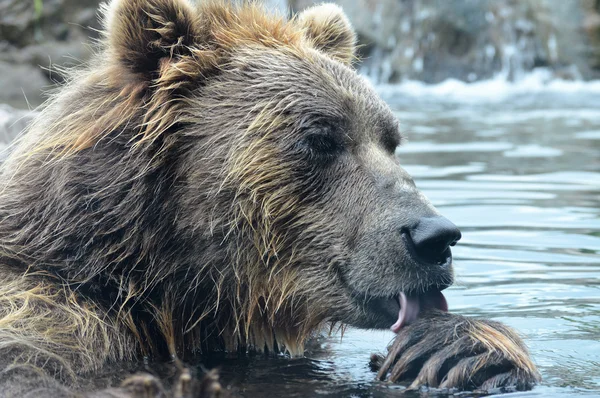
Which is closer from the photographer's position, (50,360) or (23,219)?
(50,360)

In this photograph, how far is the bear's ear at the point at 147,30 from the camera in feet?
16.8

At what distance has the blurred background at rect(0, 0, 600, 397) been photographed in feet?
17.1

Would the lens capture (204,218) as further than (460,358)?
Yes

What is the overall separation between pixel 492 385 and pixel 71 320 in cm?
198

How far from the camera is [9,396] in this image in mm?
4004

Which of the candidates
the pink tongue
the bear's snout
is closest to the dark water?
the pink tongue

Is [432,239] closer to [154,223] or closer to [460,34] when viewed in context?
[154,223]

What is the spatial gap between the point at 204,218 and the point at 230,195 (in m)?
0.18

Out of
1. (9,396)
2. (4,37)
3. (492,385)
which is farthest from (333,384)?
(4,37)

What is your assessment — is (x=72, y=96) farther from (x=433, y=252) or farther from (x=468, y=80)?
(x=468, y=80)

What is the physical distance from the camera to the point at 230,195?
16.3 feet

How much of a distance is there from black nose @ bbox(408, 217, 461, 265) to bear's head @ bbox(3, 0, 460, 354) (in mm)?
11

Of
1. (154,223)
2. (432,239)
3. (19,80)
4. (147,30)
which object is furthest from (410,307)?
(19,80)

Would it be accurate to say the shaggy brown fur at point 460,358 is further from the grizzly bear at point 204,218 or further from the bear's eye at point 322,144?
the bear's eye at point 322,144
